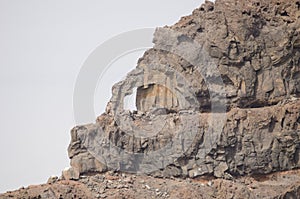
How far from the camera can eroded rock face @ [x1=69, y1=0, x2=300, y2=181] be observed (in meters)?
68.2

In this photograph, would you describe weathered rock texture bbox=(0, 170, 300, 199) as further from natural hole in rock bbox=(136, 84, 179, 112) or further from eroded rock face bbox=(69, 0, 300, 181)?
natural hole in rock bbox=(136, 84, 179, 112)

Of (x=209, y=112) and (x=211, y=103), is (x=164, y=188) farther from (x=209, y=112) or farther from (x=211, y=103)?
(x=211, y=103)

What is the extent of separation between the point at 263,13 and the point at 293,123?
1012cm

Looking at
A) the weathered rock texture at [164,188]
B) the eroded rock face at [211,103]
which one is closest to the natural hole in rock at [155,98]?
the eroded rock face at [211,103]

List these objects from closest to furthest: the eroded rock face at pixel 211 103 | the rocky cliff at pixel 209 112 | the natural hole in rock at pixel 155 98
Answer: the rocky cliff at pixel 209 112
the eroded rock face at pixel 211 103
the natural hole in rock at pixel 155 98

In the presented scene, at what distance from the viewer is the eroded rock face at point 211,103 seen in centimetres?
6825

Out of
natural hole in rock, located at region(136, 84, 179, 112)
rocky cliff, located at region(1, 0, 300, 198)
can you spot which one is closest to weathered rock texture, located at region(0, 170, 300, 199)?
rocky cliff, located at region(1, 0, 300, 198)

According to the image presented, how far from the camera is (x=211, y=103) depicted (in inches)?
2790

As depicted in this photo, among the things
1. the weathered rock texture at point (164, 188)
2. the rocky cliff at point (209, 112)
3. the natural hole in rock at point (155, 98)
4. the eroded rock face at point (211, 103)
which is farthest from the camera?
the natural hole in rock at point (155, 98)

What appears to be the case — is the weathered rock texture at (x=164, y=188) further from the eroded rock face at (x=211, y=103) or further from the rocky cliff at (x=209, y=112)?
the eroded rock face at (x=211, y=103)

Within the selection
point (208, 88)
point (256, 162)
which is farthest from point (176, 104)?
point (256, 162)

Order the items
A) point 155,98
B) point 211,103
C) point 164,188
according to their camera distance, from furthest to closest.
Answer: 1. point 155,98
2. point 211,103
3. point 164,188

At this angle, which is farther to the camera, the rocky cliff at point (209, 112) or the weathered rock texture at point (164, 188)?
the rocky cliff at point (209, 112)

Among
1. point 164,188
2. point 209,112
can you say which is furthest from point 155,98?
point 164,188
